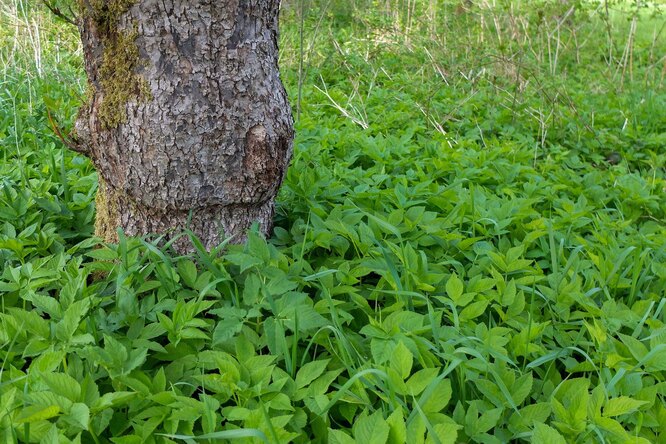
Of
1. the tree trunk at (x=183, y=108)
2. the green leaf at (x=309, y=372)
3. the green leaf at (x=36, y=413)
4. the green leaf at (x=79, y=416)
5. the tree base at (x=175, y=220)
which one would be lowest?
the green leaf at (x=309, y=372)

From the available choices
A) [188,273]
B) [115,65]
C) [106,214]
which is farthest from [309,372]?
[115,65]

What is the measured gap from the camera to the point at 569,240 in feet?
7.84

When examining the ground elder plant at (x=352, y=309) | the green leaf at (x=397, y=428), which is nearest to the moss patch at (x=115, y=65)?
the ground elder plant at (x=352, y=309)

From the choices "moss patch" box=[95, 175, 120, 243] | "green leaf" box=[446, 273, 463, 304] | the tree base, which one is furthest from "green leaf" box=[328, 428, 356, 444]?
"moss patch" box=[95, 175, 120, 243]

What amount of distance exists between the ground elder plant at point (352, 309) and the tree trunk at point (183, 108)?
18 cm

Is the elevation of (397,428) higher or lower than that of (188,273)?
lower

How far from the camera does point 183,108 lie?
1.82 metres

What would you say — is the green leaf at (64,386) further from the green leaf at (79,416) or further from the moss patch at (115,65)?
the moss patch at (115,65)

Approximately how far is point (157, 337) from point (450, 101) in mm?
3132

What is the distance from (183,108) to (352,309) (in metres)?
0.82

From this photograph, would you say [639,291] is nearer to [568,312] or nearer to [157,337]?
[568,312]

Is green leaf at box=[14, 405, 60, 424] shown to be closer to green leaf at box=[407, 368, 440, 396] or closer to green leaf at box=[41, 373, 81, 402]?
green leaf at box=[41, 373, 81, 402]

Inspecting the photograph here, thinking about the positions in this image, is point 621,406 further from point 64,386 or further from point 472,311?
point 64,386

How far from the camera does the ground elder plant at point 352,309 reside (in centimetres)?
140
